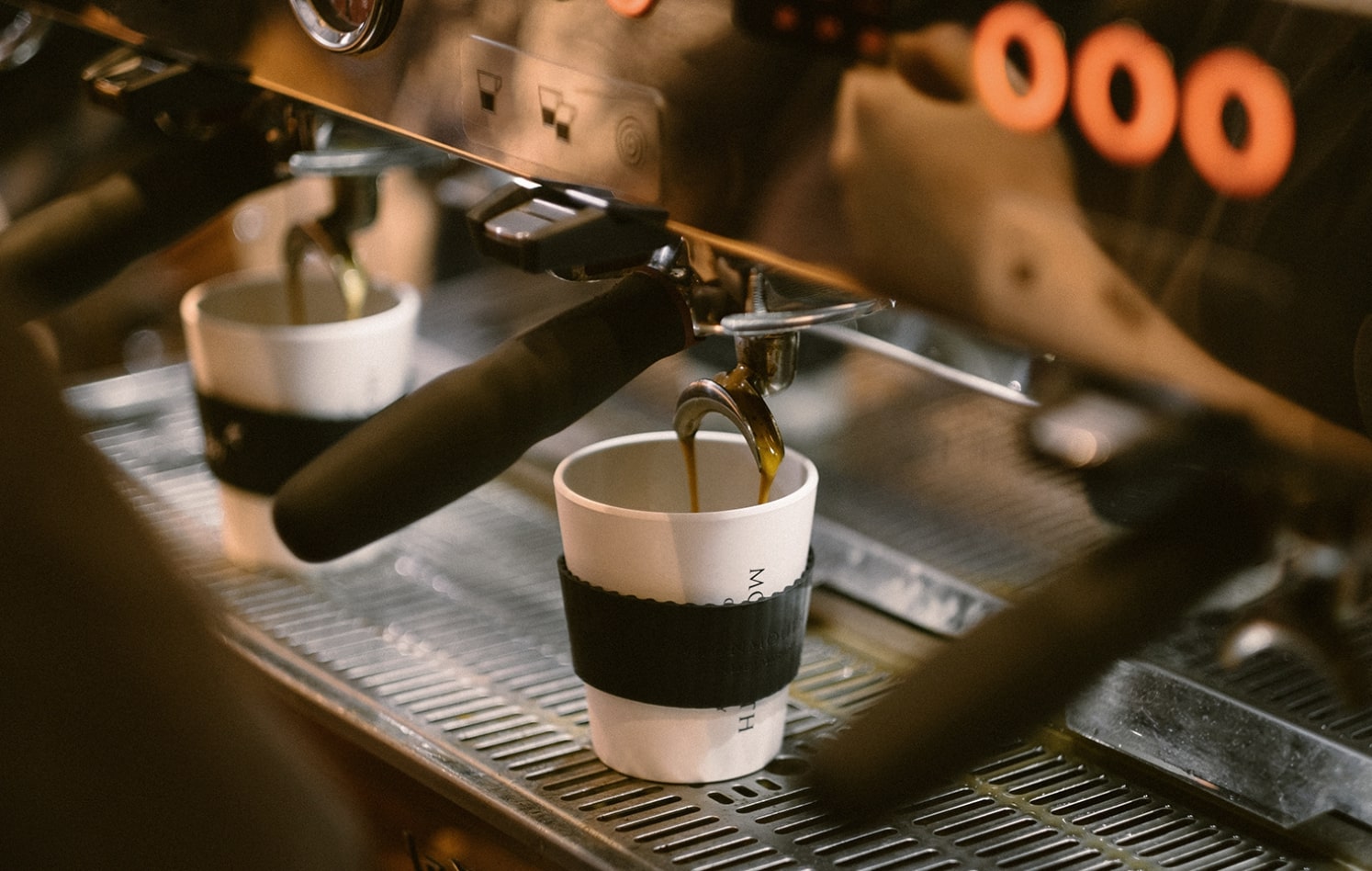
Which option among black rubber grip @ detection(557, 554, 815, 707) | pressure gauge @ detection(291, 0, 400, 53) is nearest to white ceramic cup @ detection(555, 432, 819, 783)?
black rubber grip @ detection(557, 554, 815, 707)

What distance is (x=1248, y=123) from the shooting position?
33cm

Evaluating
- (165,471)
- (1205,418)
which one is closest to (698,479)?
(1205,418)

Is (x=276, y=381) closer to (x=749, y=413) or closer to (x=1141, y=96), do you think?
(x=749, y=413)

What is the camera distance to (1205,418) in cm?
40

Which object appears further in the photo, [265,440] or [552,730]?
[265,440]

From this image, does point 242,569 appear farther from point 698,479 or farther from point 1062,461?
point 1062,461

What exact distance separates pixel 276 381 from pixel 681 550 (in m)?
0.34

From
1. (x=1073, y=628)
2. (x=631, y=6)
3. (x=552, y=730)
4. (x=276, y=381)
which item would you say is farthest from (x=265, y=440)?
(x=1073, y=628)

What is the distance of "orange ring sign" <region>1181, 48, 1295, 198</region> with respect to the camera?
12.9 inches

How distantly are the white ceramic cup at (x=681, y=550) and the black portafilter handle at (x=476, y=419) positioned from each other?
0.21 ft

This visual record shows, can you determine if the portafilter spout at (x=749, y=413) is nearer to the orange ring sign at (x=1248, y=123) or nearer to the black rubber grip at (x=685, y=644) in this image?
the black rubber grip at (x=685, y=644)

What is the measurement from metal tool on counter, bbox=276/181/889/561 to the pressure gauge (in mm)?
78

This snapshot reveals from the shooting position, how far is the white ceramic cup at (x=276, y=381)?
82 cm

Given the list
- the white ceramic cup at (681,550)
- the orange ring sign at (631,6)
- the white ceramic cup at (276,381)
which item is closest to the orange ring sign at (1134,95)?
the orange ring sign at (631,6)
